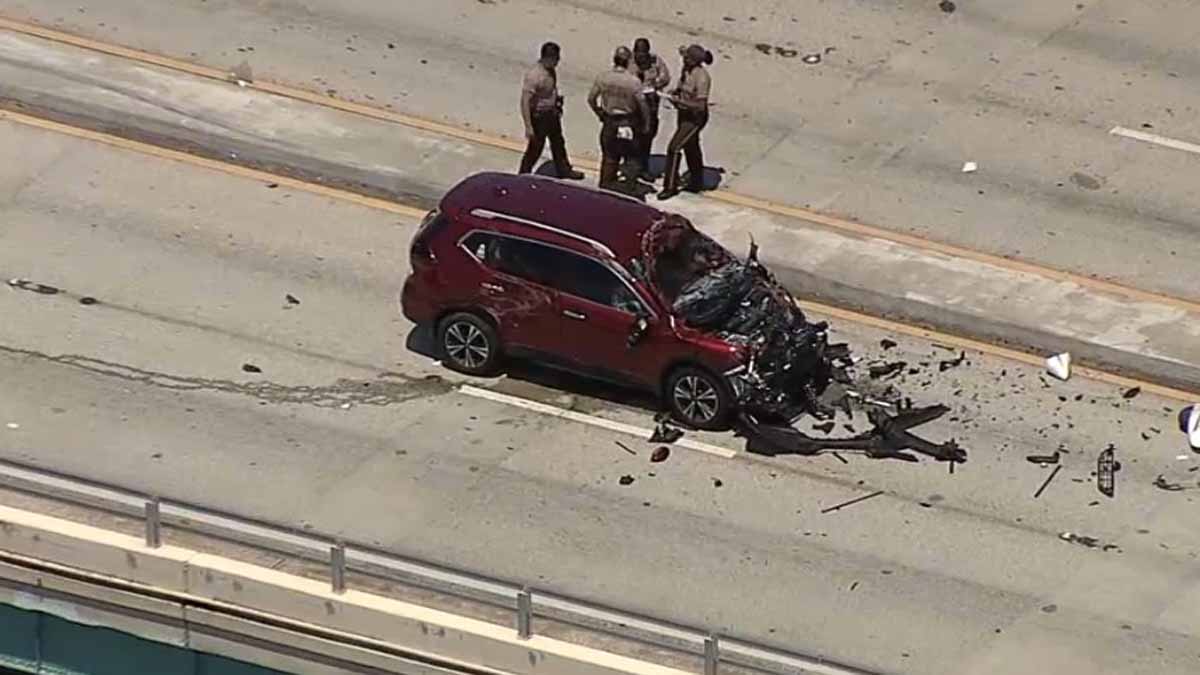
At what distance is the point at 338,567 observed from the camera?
20859mm

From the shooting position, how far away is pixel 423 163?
98.2 ft

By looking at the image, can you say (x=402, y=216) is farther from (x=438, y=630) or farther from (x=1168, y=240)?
(x=438, y=630)

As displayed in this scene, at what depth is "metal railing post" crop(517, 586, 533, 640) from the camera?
20.3 meters

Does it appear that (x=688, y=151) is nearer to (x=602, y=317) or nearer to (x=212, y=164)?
(x=602, y=317)

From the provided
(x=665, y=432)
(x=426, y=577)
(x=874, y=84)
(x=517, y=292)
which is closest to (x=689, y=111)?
(x=874, y=84)

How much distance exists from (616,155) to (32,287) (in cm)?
560

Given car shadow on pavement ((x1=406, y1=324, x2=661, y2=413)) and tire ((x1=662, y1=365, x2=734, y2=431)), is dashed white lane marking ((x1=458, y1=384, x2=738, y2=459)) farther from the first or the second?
car shadow on pavement ((x1=406, y1=324, x2=661, y2=413))

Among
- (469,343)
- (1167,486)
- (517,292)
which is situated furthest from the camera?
(469,343)

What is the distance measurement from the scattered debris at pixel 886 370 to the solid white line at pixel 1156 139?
5.47m

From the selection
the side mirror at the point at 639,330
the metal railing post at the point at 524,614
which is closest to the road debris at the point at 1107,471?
the side mirror at the point at 639,330

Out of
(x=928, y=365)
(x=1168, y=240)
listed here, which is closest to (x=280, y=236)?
(x=928, y=365)

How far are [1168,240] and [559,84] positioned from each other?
643cm

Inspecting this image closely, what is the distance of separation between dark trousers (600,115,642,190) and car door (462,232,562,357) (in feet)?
11.5

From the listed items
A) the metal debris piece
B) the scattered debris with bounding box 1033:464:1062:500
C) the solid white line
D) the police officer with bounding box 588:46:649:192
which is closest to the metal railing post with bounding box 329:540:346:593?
the metal debris piece
